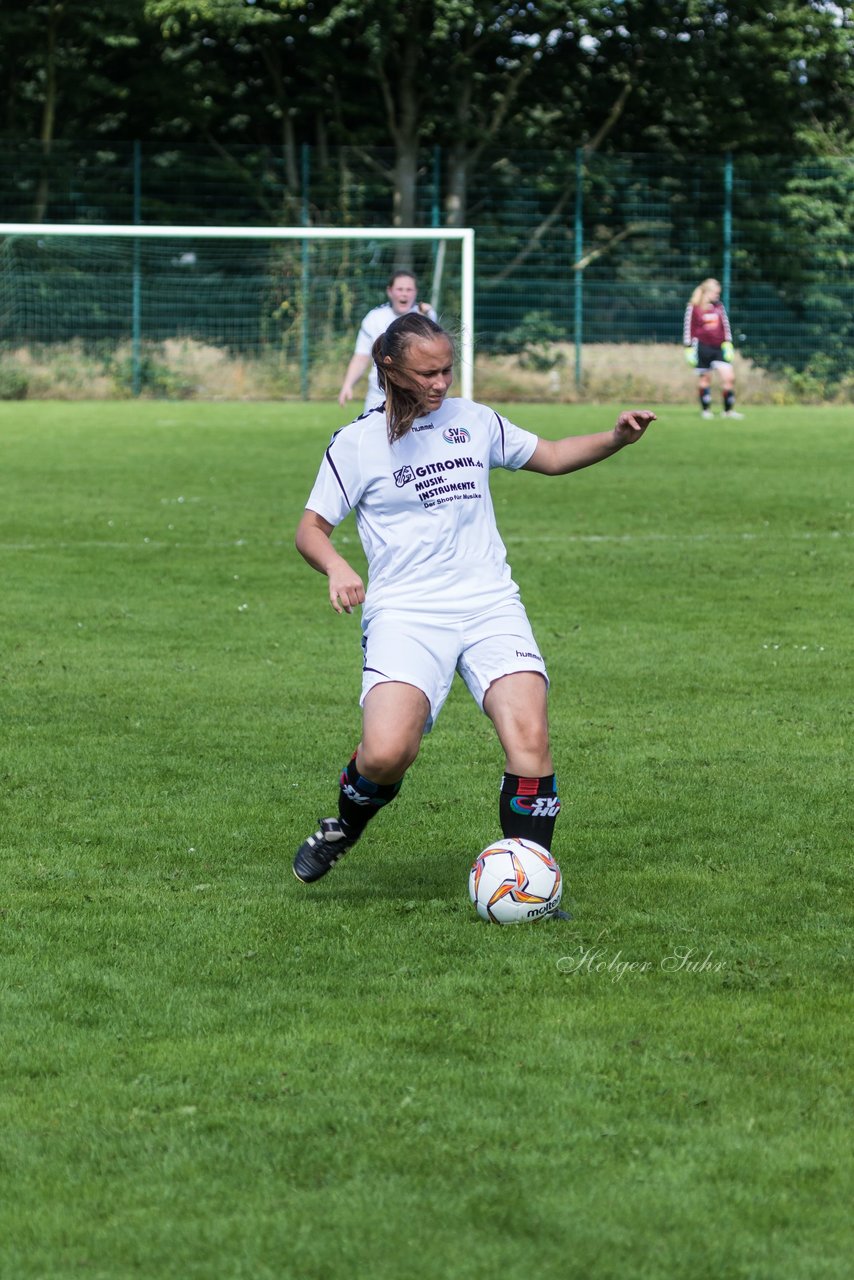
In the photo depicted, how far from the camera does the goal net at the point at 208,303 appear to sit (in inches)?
1261

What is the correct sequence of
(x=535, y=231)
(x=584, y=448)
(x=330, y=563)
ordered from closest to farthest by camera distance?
(x=330, y=563) < (x=584, y=448) < (x=535, y=231)

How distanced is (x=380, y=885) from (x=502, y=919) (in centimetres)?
67

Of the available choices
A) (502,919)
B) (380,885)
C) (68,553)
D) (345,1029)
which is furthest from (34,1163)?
(68,553)

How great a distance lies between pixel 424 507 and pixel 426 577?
0.72 ft

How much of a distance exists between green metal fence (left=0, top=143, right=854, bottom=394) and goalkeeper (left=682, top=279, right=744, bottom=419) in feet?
18.4

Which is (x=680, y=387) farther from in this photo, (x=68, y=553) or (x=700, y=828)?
(x=700, y=828)

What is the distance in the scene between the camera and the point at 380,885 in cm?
587

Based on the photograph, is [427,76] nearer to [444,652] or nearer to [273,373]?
[273,373]

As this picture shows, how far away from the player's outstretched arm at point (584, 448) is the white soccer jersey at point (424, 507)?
7.8 inches

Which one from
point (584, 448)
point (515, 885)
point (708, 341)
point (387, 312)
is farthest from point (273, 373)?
point (515, 885)

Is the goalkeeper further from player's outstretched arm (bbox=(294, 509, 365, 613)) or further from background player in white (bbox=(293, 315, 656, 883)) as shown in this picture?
player's outstretched arm (bbox=(294, 509, 365, 613))

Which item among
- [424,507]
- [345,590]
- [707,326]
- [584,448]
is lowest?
[345,590]

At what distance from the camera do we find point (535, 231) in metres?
34.9

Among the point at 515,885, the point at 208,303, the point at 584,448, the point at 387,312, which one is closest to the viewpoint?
the point at 515,885
